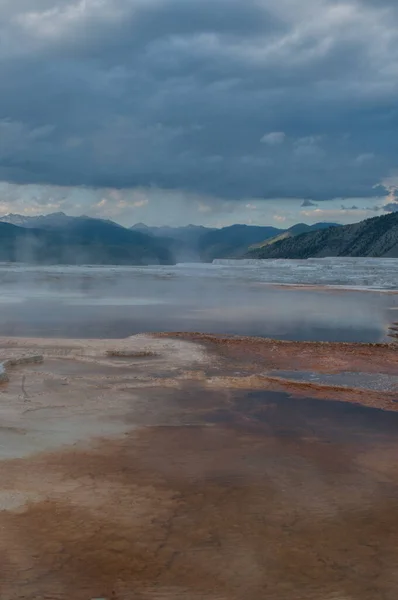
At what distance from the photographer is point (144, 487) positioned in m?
6.35

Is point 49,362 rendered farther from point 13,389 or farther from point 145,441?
point 145,441

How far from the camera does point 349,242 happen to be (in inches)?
6880

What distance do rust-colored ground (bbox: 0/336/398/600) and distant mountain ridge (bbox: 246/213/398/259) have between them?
14263cm

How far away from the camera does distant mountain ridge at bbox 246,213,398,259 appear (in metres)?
158

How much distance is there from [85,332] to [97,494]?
12.8 meters

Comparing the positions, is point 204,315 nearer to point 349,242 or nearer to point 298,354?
point 298,354

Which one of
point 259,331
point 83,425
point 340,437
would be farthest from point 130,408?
point 259,331

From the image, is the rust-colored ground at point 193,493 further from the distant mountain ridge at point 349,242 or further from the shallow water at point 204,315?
the distant mountain ridge at point 349,242

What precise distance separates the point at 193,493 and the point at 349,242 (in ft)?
574

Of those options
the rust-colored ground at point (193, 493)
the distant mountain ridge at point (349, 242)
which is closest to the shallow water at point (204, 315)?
the rust-colored ground at point (193, 493)

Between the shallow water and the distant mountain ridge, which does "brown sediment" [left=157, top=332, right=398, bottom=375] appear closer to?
the shallow water

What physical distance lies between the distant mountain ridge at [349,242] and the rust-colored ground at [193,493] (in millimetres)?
142626

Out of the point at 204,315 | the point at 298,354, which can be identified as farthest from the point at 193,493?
the point at 204,315

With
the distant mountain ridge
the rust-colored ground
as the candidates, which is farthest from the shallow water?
the distant mountain ridge
